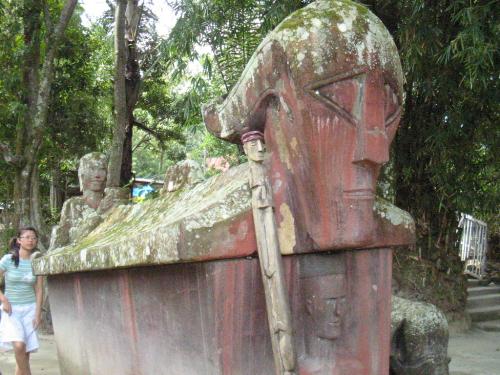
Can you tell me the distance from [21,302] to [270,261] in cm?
319

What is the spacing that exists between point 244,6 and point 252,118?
5182 mm

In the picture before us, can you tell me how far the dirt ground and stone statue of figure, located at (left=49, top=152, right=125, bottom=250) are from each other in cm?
145

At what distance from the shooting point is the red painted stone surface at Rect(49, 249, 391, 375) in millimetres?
2312

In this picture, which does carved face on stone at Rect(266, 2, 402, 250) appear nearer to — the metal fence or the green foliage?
the green foliage

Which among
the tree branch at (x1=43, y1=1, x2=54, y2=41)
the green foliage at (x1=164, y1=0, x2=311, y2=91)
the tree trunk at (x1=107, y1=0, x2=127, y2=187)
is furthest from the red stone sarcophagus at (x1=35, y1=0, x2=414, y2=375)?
the tree branch at (x1=43, y1=1, x2=54, y2=41)

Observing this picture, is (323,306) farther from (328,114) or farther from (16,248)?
(16,248)

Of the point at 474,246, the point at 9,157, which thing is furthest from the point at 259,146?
the point at 474,246

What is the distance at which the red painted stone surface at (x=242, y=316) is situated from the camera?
2.31 m

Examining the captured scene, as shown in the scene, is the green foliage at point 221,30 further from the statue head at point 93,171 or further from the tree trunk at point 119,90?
the statue head at point 93,171

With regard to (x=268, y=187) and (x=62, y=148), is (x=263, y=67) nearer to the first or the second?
(x=268, y=187)

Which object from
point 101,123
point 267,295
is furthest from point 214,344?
point 101,123

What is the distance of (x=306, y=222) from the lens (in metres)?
2.34

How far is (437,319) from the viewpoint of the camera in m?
3.18

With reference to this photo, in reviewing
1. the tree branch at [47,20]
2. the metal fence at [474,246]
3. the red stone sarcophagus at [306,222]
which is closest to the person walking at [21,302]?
the red stone sarcophagus at [306,222]
